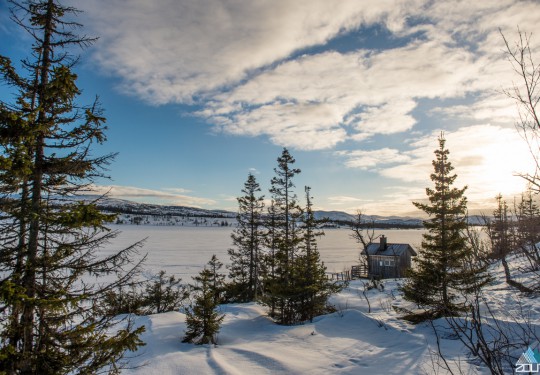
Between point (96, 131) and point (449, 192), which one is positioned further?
point (449, 192)

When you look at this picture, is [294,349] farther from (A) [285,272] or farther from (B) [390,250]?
(B) [390,250]

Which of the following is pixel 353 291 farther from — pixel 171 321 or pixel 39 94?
pixel 39 94

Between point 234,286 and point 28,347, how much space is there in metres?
27.5

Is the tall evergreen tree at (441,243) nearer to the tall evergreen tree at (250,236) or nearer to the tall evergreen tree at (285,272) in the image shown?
the tall evergreen tree at (285,272)

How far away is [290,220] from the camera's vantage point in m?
25.3

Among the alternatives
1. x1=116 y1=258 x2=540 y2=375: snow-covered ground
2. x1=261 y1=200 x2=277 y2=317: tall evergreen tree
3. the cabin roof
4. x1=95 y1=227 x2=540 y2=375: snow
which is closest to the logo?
x1=95 y1=227 x2=540 y2=375: snow

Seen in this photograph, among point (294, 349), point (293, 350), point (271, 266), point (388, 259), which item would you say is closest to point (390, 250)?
point (388, 259)

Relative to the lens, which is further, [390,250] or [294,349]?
[390,250]

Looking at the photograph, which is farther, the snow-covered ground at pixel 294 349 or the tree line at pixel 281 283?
the tree line at pixel 281 283


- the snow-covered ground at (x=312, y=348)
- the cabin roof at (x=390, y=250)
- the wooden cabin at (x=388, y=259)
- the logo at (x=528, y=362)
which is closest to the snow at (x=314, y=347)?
the snow-covered ground at (x=312, y=348)

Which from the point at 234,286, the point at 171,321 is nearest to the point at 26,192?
the point at 171,321

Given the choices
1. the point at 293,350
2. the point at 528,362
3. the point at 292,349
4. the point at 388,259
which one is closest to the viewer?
the point at 528,362

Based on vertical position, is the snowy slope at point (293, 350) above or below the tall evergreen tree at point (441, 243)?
below

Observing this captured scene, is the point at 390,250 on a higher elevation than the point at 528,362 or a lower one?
lower
